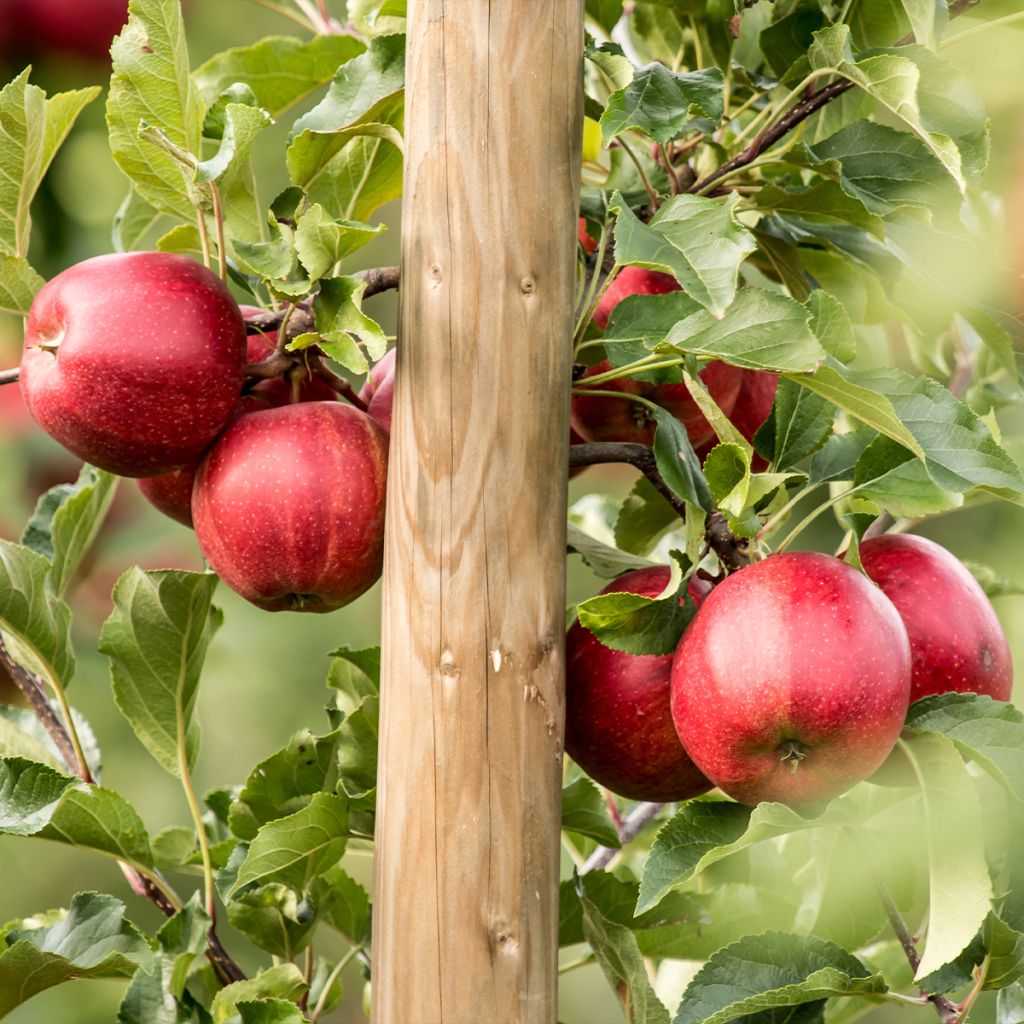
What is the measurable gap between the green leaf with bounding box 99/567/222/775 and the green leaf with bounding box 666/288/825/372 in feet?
1.47

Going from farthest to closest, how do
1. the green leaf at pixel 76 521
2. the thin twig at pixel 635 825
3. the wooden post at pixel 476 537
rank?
1. the thin twig at pixel 635 825
2. the green leaf at pixel 76 521
3. the wooden post at pixel 476 537

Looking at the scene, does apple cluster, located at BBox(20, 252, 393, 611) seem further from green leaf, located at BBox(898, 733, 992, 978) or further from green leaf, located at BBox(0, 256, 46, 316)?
green leaf, located at BBox(898, 733, 992, 978)

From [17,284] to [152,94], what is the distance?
0.60 ft

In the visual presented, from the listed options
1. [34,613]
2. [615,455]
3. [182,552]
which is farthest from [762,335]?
[182,552]

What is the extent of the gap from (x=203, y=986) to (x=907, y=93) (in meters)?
0.83

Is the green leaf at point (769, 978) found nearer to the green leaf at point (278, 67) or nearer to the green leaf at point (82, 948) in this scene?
the green leaf at point (82, 948)

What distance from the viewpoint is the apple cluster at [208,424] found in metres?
0.94

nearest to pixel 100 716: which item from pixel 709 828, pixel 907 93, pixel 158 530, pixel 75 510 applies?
pixel 158 530

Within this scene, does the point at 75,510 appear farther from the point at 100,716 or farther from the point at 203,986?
the point at 100,716

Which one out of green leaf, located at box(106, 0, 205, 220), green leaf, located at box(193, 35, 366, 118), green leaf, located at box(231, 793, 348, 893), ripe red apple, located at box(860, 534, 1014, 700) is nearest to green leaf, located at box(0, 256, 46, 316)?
green leaf, located at box(106, 0, 205, 220)

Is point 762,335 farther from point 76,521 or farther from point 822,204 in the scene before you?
point 76,521

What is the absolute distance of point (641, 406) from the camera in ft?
3.71

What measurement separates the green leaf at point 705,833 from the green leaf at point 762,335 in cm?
27

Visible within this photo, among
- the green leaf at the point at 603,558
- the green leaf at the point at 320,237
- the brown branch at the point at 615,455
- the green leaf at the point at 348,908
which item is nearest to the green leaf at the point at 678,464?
the brown branch at the point at 615,455
